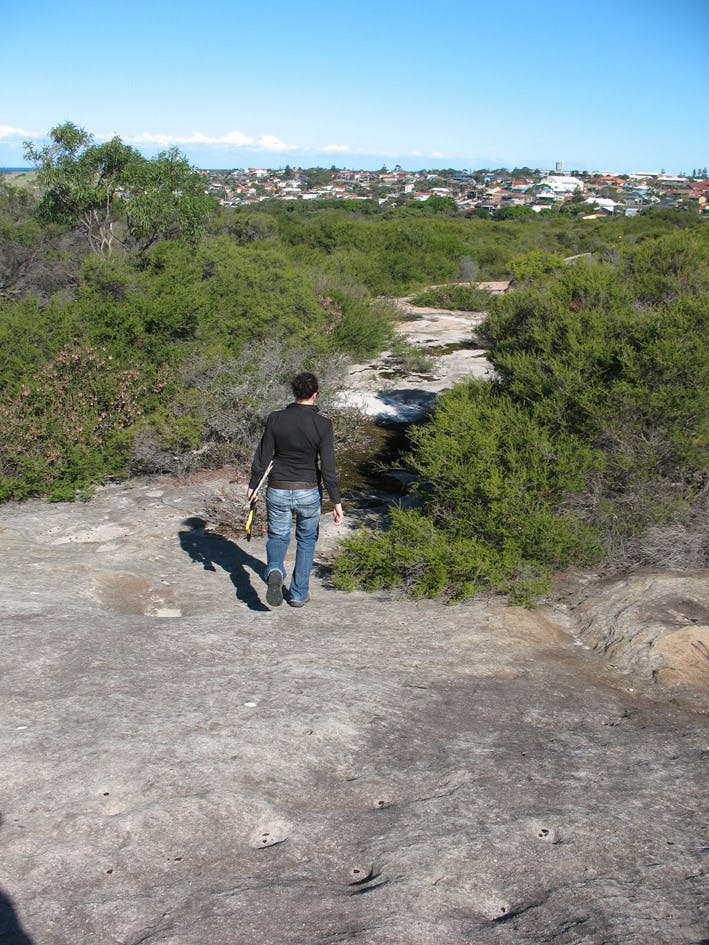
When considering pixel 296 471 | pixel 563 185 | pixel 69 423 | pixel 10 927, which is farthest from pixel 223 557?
pixel 563 185

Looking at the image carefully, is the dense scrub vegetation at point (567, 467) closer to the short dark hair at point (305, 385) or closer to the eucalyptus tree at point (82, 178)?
the short dark hair at point (305, 385)

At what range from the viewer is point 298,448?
5.69m

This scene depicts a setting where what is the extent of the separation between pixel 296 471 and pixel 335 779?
2.47 meters

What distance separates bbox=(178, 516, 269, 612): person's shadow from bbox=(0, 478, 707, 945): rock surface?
44cm

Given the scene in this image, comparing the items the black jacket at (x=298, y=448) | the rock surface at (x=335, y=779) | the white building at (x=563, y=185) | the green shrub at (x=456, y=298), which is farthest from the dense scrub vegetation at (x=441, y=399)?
the white building at (x=563, y=185)

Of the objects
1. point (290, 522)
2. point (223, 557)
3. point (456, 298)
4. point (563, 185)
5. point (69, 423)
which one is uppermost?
point (563, 185)

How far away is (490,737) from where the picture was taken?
4355 millimetres

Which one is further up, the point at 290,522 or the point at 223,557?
the point at 290,522

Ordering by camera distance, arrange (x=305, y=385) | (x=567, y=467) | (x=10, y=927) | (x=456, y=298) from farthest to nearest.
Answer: (x=456, y=298) < (x=567, y=467) < (x=305, y=385) < (x=10, y=927)

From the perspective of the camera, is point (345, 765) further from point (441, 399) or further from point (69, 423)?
point (69, 423)

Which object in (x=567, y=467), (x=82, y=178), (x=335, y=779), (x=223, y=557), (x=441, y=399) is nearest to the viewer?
(x=335, y=779)

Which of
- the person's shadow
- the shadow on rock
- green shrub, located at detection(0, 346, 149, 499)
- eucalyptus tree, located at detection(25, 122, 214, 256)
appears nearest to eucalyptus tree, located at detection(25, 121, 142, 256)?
eucalyptus tree, located at detection(25, 122, 214, 256)

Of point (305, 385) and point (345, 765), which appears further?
point (305, 385)

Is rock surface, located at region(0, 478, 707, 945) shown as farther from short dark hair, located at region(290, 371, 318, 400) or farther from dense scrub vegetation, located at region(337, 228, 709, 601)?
short dark hair, located at region(290, 371, 318, 400)
